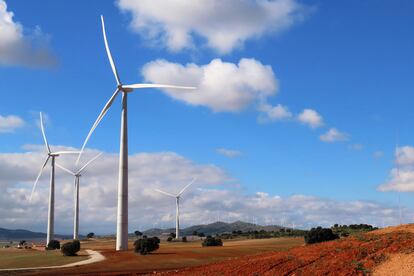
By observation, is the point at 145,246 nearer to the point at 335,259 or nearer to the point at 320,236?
the point at 320,236

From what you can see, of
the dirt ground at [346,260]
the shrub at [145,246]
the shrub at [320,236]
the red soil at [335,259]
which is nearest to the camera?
the dirt ground at [346,260]

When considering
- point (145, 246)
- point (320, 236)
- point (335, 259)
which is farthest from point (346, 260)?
point (145, 246)

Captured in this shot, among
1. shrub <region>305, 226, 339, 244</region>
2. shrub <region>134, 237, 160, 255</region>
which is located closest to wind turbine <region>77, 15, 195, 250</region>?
shrub <region>134, 237, 160, 255</region>

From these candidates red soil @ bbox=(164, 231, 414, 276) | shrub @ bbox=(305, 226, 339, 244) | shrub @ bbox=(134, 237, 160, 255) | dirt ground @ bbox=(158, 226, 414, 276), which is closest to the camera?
dirt ground @ bbox=(158, 226, 414, 276)

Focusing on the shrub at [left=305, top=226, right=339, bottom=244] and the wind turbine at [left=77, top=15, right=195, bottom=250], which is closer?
the shrub at [left=305, top=226, right=339, bottom=244]

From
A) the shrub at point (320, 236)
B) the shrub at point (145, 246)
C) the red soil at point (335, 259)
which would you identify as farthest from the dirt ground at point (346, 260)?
the shrub at point (145, 246)

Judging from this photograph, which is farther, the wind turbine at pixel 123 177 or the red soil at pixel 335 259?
the wind turbine at pixel 123 177

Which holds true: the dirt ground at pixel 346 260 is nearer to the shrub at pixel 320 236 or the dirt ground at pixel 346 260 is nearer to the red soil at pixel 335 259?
the red soil at pixel 335 259

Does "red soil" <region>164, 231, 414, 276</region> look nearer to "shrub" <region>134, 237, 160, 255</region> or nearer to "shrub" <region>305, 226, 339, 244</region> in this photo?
"shrub" <region>305, 226, 339, 244</region>

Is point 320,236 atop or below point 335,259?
atop

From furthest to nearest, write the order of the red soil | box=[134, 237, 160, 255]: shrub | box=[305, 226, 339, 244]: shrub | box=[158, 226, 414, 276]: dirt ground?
1. box=[134, 237, 160, 255]: shrub
2. box=[305, 226, 339, 244]: shrub
3. the red soil
4. box=[158, 226, 414, 276]: dirt ground

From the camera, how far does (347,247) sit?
41.7 metres

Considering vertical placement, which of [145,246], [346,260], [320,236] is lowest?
[346,260]

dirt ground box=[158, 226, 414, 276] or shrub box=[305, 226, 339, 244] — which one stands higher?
shrub box=[305, 226, 339, 244]
